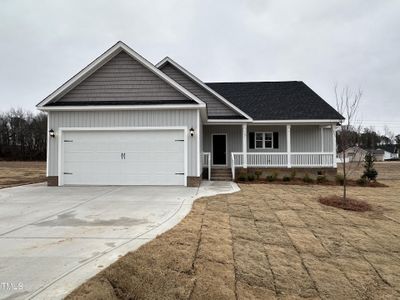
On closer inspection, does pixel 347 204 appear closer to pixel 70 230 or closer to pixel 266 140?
pixel 70 230

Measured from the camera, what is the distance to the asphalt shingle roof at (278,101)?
1723 centimetres

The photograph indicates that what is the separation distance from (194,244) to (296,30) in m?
17.7

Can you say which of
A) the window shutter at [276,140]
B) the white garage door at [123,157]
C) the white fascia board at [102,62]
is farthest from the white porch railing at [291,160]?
the white fascia board at [102,62]

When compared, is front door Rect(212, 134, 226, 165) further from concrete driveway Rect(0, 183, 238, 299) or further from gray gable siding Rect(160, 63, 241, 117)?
concrete driveway Rect(0, 183, 238, 299)

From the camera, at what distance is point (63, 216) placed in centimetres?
686

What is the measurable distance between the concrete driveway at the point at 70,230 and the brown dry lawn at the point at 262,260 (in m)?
0.35

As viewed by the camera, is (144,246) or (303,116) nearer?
(144,246)

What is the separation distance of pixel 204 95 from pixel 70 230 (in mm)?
12640

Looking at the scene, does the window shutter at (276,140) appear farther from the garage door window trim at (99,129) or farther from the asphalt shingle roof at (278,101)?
the garage door window trim at (99,129)

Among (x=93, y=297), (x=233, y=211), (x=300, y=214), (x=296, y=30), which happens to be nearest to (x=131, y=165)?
(x=233, y=211)

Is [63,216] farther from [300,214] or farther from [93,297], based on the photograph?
[300,214]

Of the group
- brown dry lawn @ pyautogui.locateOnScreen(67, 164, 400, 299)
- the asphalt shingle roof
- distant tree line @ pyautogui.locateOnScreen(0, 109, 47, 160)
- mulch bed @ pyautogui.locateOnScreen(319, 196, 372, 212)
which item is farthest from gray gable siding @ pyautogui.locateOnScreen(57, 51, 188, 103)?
distant tree line @ pyautogui.locateOnScreen(0, 109, 47, 160)

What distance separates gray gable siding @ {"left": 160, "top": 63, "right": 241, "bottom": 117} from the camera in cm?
1673

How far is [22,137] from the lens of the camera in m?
52.3
